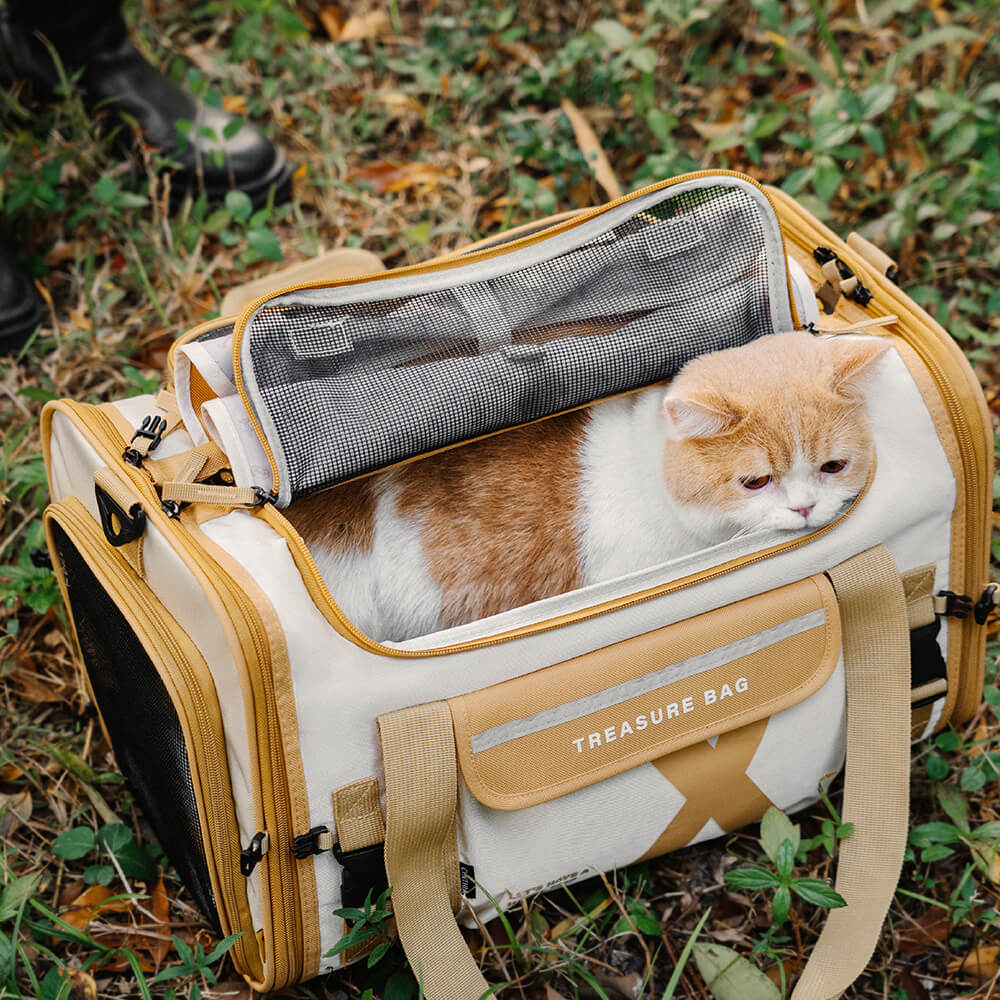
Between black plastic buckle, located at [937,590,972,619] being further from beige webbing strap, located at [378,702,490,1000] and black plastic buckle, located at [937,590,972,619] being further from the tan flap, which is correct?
beige webbing strap, located at [378,702,490,1000]

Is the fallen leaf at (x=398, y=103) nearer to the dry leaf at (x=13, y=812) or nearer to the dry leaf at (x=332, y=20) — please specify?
the dry leaf at (x=332, y=20)

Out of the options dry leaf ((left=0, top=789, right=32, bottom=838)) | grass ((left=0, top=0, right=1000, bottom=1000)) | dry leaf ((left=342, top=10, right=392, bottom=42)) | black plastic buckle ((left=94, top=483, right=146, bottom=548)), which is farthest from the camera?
dry leaf ((left=342, top=10, right=392, bottom=42))

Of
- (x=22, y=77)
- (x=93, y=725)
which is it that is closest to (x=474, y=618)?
(x=93, y=725)

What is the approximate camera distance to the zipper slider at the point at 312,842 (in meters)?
1.14

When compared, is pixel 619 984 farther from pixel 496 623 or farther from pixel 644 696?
pixel 496 623

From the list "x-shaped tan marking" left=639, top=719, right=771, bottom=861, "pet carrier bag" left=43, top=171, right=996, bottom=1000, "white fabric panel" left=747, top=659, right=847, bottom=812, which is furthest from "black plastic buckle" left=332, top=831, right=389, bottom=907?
"white fabric panel" left=747, top=659, right=847, bottom=812

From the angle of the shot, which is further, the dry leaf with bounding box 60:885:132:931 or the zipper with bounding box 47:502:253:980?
the dry leaf with bounding box 60:885:132:931

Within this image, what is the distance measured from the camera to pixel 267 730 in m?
1.08

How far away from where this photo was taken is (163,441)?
4.22 ft

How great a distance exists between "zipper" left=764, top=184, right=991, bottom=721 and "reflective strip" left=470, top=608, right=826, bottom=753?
303mm

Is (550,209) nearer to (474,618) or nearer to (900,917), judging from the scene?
(474,618)

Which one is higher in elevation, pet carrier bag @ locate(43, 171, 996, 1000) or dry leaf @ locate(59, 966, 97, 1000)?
pet carrier bag @ locate(43, 171, 996, 1000)

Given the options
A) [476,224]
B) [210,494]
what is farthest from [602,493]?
[476,224]

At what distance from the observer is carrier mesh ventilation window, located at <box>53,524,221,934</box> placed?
1.22 metres
